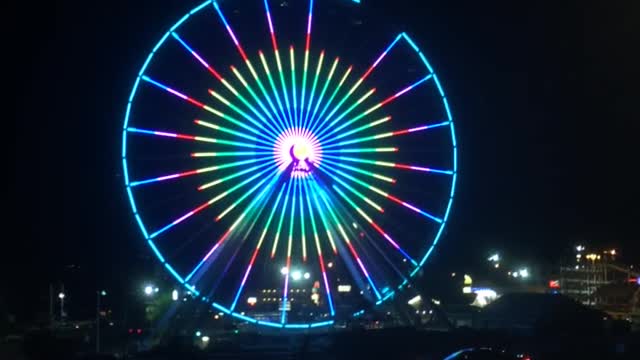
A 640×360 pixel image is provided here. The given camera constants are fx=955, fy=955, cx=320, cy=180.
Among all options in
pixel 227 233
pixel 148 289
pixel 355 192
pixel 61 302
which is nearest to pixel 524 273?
pixel 61 302

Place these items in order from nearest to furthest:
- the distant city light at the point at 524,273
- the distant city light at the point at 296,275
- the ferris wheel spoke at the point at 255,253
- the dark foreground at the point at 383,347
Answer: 1. the dark foreground at the point at 383,347
2. the ferris wheel spoke at the point at 255,253
3. the distant city light at the point at 296,275
4. the distant city light at the point at 524,273

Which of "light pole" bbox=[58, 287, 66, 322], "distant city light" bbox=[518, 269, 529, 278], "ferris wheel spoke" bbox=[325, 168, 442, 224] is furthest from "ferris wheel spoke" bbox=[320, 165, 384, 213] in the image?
"distant city light" bbox=[518, 269, 529, 278]

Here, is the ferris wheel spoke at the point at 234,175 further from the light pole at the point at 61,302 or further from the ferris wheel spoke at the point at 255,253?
the light pole at the point at 61,302

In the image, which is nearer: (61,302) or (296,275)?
(296,275)

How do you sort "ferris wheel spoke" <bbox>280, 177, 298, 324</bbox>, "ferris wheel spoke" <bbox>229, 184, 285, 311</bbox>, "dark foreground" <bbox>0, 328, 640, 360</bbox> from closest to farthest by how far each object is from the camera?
"dark foreground" <bbox>0, 328, 640, 360</bbox>, "ferris wheel spoke" <bbox>229, 184, 285, 311</bbox>, "ferris wheel spoke" <bbox>280, 177, 298, 324</bbox>

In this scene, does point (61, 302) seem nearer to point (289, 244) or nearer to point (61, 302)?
point (61, 302)

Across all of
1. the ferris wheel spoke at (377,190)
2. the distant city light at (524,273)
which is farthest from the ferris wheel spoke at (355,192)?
the distant city light at (524,273)

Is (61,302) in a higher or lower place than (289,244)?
lower

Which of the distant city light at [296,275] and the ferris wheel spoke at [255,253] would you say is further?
the distant city light at [296,275]

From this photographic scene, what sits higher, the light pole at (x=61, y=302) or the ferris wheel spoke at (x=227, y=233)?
the ferris wheel spoke at (x=227, y=233)

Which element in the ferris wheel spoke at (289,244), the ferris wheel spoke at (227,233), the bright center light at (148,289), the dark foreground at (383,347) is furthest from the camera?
the bright center light at (148,289)

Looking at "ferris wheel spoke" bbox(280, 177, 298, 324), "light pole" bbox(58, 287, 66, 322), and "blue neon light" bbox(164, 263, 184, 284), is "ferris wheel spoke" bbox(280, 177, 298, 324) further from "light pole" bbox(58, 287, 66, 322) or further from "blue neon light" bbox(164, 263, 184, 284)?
"light pole" bbox(58, 287, 66, 322)

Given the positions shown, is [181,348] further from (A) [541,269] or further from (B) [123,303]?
(A) [541,269]

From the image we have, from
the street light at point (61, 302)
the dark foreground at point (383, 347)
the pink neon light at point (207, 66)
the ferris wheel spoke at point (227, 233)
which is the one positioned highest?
the pink neon light at point (207, 66)
